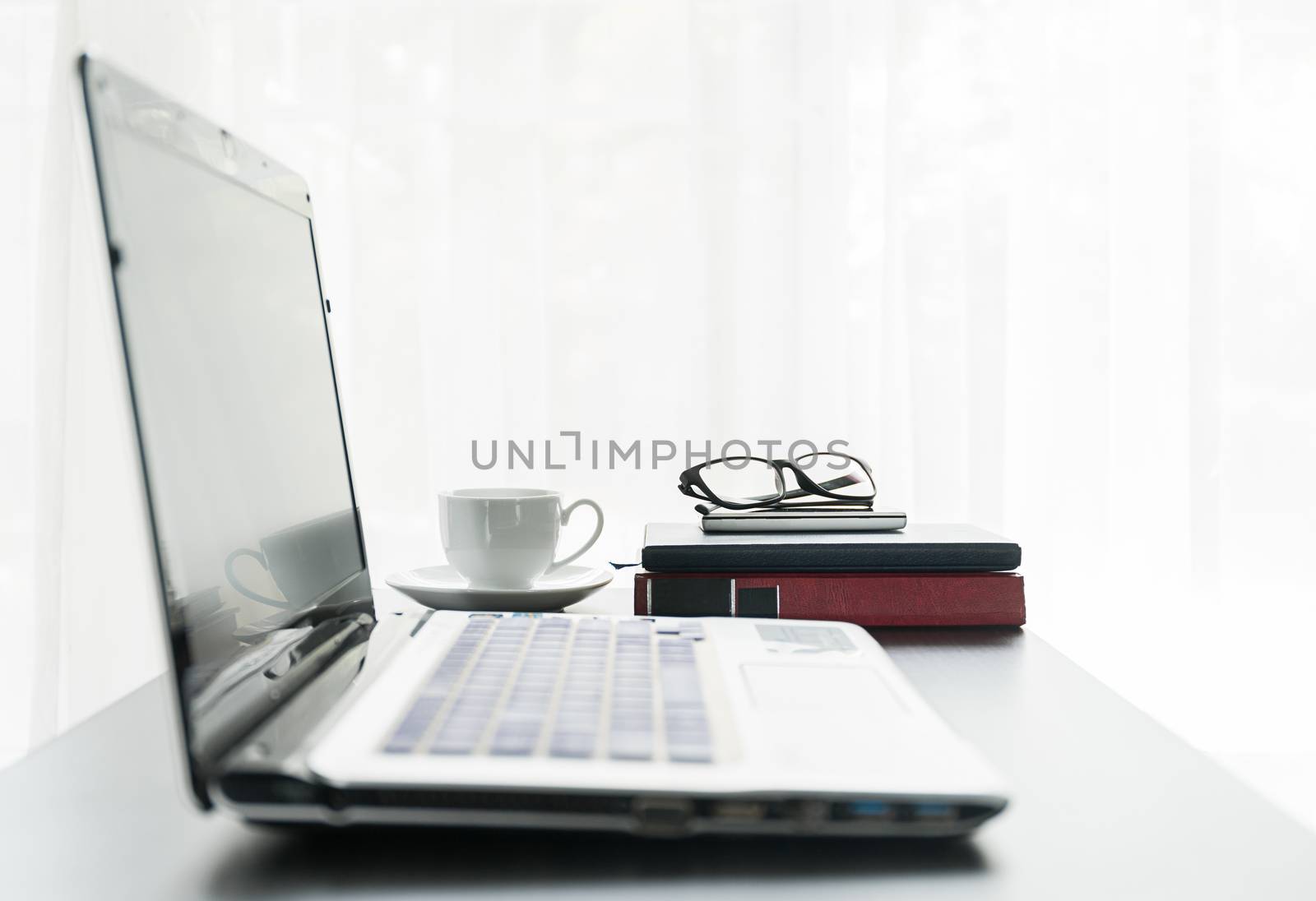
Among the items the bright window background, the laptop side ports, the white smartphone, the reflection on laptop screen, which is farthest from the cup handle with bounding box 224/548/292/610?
the bright window background

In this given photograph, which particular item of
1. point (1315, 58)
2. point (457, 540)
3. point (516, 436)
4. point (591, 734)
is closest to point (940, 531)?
point (457, 540)

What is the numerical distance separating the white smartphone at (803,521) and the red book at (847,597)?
10 centimetres

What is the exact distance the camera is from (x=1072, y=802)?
0.39 meters

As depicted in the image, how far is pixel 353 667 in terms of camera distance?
1.53 feet

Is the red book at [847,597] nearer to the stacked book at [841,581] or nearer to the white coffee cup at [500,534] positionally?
the stacked book at [841,581]

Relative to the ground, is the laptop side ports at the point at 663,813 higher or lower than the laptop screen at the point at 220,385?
lower

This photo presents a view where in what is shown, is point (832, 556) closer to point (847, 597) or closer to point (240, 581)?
point (847, 597)

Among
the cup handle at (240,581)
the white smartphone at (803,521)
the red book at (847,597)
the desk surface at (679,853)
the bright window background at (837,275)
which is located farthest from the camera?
the bright window background at (837,275)

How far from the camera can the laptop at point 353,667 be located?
32 cm

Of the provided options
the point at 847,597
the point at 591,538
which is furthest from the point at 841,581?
the point at 591,538

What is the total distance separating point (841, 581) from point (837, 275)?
1.23 metres

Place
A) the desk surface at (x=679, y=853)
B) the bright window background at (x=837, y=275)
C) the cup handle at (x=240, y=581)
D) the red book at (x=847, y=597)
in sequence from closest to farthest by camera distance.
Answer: the desk surface at (x=679, y=853) < the cup handle at (x=240, y=581) < the red book at (x=847, y=597) < the bright window background at (x=837, y=275)

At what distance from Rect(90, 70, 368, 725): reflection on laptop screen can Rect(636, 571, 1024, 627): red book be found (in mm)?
221

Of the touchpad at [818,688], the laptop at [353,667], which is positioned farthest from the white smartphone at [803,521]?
the touchpad at [818,688]
